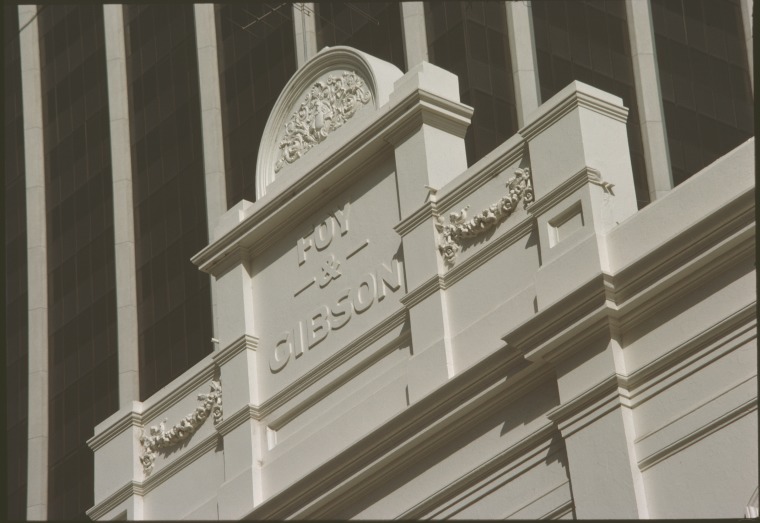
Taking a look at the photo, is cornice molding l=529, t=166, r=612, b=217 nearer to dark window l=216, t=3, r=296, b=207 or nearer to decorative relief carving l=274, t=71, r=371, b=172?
decorative relief carving l=274, t=71, r=371, b=172

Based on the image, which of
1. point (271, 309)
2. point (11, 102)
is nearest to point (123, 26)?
point (11, 102)

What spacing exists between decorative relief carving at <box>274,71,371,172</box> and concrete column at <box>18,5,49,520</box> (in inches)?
1395

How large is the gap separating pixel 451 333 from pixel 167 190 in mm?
40762

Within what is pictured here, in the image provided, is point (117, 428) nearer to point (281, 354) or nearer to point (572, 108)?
point (281, 354)

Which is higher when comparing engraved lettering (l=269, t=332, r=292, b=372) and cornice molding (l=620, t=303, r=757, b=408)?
engraved lettering (l=269, t=332, r=292, b=372)

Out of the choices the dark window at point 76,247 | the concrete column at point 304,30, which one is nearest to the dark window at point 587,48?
the concrete column at point 304,30

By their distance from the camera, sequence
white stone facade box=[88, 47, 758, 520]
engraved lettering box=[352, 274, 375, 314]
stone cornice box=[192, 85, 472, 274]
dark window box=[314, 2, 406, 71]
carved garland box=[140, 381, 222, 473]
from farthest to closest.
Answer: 1. dark window box=[314, 2, 406, 71]
2. carved garland box=[140, 381, 222, 473]
3. engraved lettering box=[352, 274, 375, 314]
4. stone cornice box=[192, 85, 472, 274]
5. white stone facade box=[88, 47, 758, 520]

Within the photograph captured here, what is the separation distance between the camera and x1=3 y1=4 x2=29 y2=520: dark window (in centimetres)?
6225

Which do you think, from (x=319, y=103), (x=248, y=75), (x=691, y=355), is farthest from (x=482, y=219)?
(x=248, y=75)

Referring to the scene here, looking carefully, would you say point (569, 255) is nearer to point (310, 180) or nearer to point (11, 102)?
point (310, 180)

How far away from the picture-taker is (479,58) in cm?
5438

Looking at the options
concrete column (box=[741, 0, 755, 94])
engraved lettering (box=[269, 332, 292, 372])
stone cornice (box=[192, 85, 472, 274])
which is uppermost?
concrete column (box=[741, 0, 755, 94])

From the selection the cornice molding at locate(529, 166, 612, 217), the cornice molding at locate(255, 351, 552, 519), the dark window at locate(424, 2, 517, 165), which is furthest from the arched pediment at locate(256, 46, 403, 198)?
the dark window at locate(424, 2, 517, 165)

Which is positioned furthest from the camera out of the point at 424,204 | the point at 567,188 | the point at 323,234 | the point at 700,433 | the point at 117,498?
the point at 117,498
